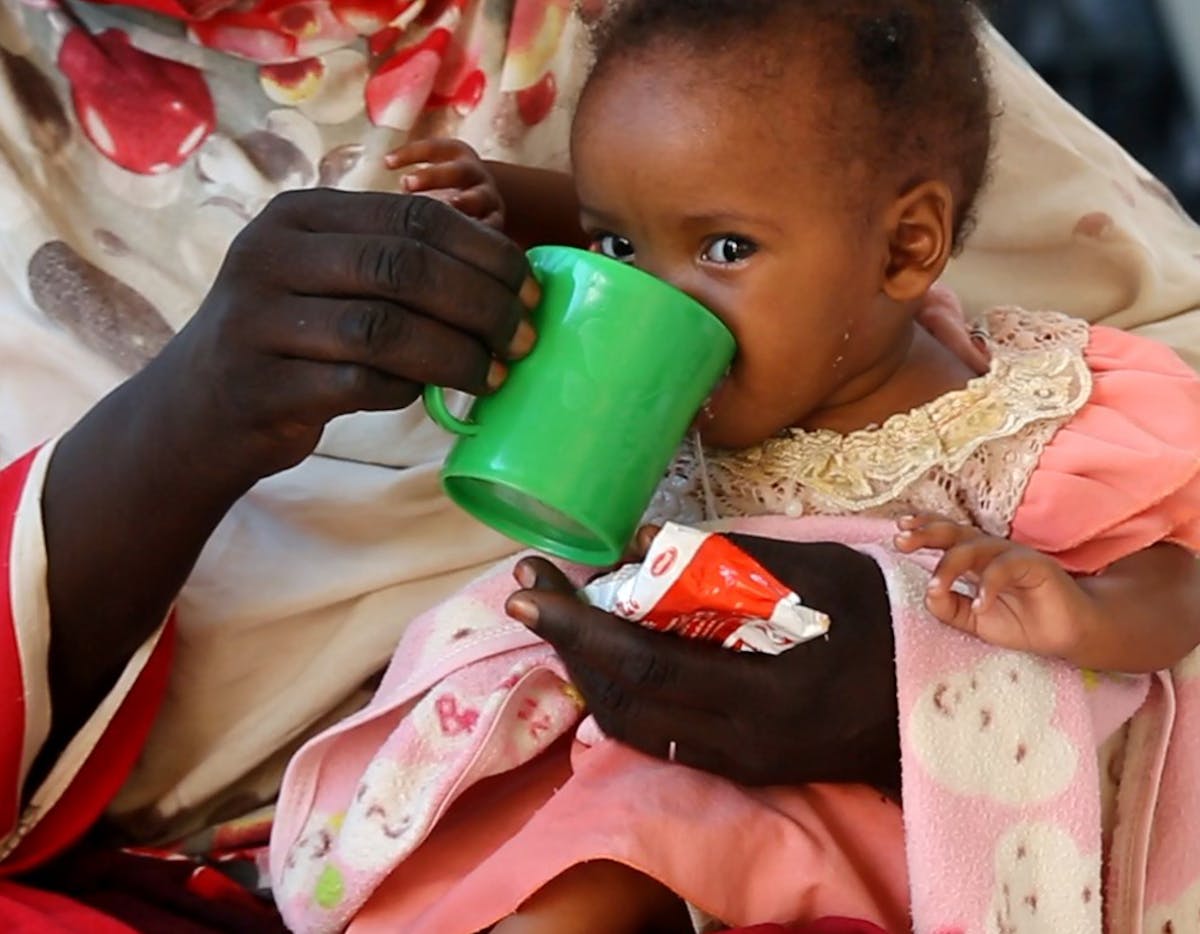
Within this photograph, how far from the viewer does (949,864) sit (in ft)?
2.85

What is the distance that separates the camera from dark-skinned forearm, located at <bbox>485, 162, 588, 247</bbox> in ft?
3.78

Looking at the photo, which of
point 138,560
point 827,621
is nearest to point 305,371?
point 138,560

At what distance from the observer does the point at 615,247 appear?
3.25 feet

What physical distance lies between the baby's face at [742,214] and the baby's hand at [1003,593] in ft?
0.46

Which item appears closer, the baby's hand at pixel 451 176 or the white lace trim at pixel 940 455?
the white lace trim at pixel 940 455

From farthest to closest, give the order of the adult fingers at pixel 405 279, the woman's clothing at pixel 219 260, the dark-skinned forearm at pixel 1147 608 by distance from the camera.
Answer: the woman's clothing at pixel 219 260 < the dark-skinned forearm at pixel 1147 608 < the adult fingers at pixel 405 279

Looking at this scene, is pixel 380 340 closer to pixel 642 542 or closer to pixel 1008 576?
pixel 642 542

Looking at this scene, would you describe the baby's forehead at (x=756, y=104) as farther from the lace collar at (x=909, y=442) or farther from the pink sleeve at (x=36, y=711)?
the pink sleeve at (x=36, y=711)

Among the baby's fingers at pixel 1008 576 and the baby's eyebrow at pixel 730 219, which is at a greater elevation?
the baby's eyebrow at pixel 730 219

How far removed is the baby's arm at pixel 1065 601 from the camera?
845 millimetres

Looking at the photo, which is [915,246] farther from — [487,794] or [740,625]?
[487,794]

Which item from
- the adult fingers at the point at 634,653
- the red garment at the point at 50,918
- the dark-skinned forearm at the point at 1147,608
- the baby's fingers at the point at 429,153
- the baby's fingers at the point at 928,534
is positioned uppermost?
the baby's fingers at the point at 429,153

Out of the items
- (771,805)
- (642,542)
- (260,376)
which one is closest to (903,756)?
(771,805)

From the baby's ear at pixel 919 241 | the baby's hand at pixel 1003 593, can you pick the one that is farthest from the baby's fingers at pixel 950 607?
the baby's ear at pixel 919 241
